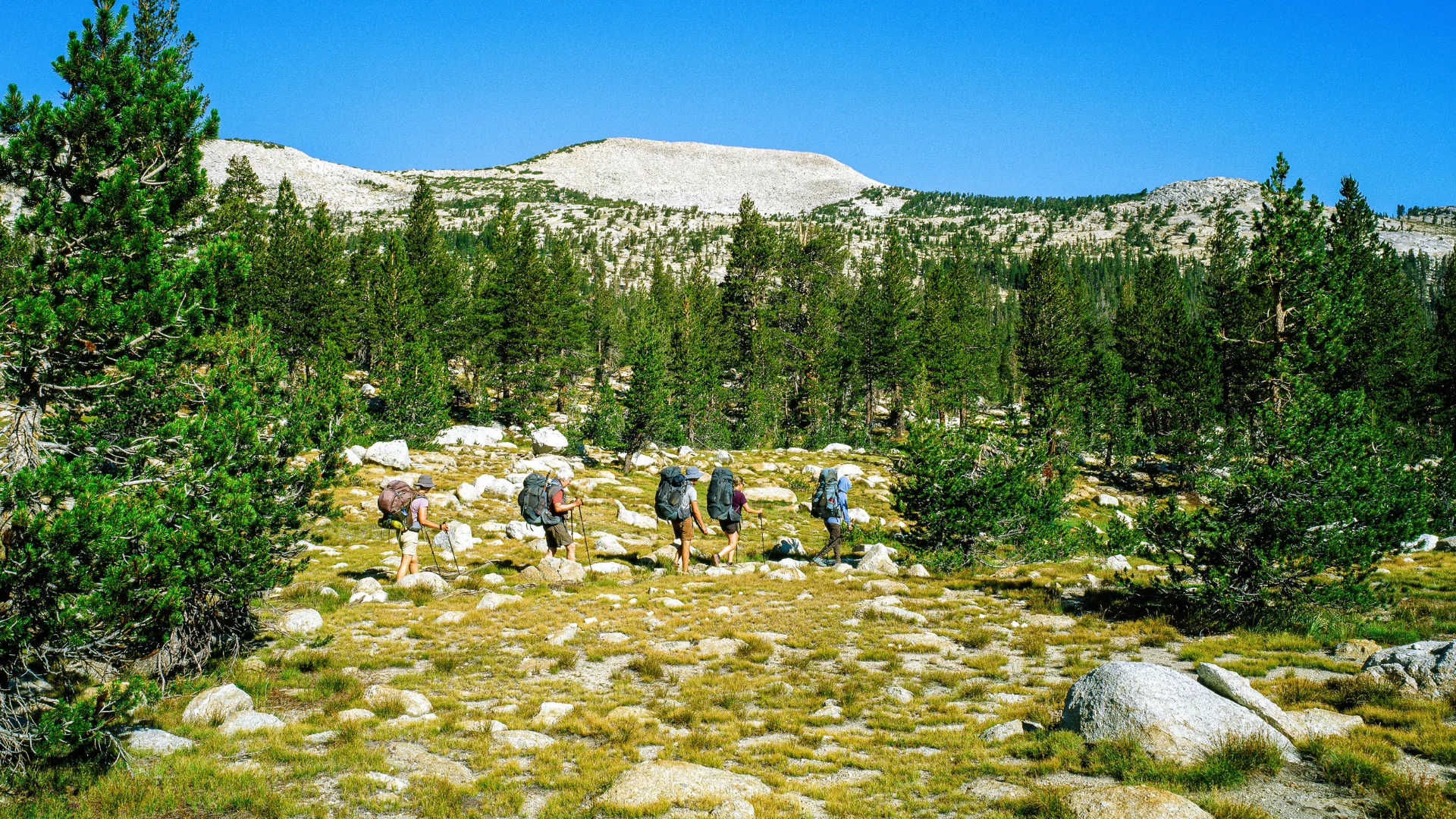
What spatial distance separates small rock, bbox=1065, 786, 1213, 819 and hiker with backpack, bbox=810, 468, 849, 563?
478 inches

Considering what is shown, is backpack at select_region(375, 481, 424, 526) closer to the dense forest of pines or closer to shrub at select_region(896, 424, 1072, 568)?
the dense forest of pines

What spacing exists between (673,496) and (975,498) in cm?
683

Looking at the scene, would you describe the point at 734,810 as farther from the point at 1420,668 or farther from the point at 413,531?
the point at 413,531

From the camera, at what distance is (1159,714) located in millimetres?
5938

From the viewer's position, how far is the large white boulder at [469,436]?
35469 millimetres

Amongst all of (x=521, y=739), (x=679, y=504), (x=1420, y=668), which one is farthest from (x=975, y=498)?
(x=521, y=739)

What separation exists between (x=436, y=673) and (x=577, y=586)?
215 inches

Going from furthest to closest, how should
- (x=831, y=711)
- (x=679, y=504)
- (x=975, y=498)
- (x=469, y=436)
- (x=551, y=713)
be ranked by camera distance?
(x=469, y=436) < (x=679, y=504) < (x=975, y=498) < (x=831, y=711) < (x=551, y=713)

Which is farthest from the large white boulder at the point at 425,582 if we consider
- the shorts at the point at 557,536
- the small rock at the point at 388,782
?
the small rock at the point at 388,782

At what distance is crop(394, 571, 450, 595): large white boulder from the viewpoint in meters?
13.2

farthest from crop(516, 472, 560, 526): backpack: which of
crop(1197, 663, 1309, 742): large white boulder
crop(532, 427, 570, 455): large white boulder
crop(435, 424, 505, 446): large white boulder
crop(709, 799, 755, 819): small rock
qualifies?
crop(435, 424, 505, 446): large white boulder

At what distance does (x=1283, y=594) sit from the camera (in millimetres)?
9773

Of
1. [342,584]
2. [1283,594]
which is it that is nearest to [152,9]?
[342,584]

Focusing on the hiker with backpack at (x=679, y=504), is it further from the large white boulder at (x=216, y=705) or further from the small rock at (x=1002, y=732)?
the small rock at (x=1002, y=732)
